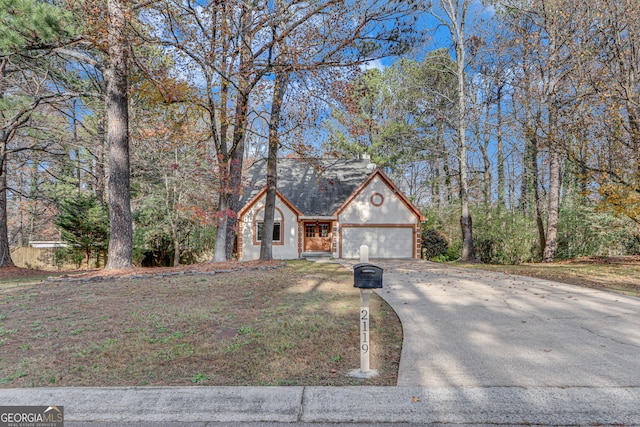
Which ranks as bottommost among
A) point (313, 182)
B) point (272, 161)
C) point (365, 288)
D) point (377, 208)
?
point (365, 288)

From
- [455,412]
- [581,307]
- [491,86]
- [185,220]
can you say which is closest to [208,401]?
[455,412]

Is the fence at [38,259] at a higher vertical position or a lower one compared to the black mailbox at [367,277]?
lower

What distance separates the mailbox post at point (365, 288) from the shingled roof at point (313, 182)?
620 inches

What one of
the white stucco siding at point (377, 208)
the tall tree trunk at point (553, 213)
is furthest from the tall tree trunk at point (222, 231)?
the tall tree trunk at point (553, 213)

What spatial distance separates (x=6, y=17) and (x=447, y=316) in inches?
532

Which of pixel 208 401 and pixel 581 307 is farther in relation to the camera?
pixel 581 307

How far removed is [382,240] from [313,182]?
5.80 meters

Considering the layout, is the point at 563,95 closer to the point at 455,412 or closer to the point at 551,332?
the point at 551,332

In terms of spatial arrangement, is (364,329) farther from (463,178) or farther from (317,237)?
(317,237)

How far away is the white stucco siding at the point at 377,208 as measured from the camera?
19.5 metres

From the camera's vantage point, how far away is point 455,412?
9.12ft

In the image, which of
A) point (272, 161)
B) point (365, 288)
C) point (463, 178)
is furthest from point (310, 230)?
point (365, 288)

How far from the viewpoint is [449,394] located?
3.04 m

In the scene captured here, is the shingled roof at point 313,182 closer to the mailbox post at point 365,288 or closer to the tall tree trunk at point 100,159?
the tall tree trunk at point 100,159
